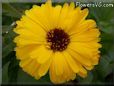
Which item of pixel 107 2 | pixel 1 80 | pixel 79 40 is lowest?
pixel 1 80

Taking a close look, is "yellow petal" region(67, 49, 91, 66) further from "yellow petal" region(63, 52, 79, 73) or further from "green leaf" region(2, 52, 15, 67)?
"green leaf" region(2, 52, 15, 67)

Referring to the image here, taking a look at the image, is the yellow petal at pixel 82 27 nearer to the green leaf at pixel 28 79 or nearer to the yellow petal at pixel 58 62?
the yellow petal at pixel 58 62

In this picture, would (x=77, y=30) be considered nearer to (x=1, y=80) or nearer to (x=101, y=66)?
(x=101, y=66)

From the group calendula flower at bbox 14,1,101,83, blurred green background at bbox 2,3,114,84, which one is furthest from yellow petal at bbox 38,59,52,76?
blurred green background at bbox 2,3,114,84

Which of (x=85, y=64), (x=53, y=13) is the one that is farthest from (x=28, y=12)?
(x=85, y=64)

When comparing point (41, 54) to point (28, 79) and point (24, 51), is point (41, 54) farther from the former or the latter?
point (28, 79)
